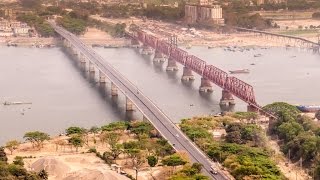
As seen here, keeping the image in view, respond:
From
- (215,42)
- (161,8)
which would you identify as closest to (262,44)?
(215,42)

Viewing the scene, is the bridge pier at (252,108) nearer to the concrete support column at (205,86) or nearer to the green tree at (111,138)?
the concrete support column at (205,86)

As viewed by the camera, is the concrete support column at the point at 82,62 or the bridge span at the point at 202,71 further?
the concrete support column at the point at 82,62

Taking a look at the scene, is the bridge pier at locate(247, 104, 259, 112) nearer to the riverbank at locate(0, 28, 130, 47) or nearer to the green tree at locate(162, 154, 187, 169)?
the green tree at locate(162, 154, 187, 169)

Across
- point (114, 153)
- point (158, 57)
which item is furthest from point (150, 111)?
point (158, 57)

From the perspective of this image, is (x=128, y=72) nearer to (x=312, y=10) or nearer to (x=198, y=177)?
(x=198, y=177)

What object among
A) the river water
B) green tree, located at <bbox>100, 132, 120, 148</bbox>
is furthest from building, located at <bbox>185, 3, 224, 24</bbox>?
green tree, located at <bbox>100, 132, 120, 148</bbox>

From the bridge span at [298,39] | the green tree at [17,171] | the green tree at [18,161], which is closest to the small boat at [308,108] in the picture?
the green tree at [18,161]
